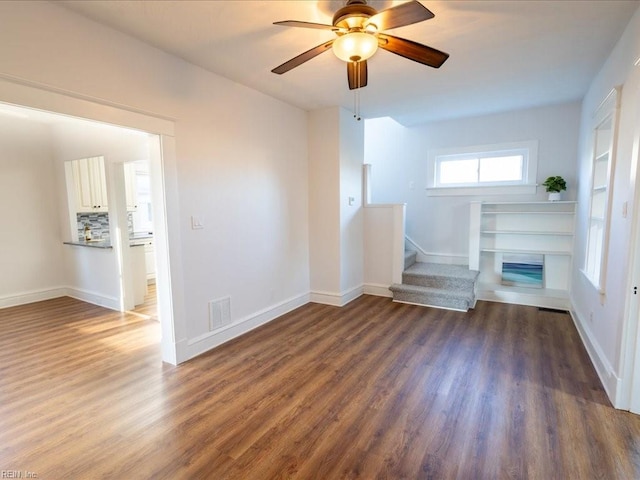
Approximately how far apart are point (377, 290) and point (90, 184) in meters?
4.61

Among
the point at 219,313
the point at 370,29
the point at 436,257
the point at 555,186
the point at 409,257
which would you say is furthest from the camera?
the point at 436,257

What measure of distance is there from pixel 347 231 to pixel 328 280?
762mm

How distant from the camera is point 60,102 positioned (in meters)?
2.09

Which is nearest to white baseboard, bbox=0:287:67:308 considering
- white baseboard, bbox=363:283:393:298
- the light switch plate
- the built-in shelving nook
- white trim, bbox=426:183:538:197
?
the light switch plate

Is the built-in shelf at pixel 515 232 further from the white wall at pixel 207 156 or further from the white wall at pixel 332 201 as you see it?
the white wall at pixel 207 156

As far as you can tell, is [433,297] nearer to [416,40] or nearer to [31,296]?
[416,40]

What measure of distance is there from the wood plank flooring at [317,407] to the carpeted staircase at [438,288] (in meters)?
0.64

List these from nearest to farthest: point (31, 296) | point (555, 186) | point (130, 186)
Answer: point (555, 186), point (31, 296), point (130, 186)

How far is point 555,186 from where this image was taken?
4.34m

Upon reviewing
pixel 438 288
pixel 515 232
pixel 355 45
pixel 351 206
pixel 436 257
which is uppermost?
pixel 355 45

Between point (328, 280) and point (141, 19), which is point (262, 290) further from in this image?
point (141, 19)

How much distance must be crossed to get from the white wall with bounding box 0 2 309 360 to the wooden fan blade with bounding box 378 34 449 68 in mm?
1855

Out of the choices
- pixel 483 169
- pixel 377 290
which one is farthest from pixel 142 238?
pixel 483 169

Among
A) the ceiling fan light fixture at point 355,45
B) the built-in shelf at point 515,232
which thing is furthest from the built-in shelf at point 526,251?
the ceiling fan light fixture at point 355,45
